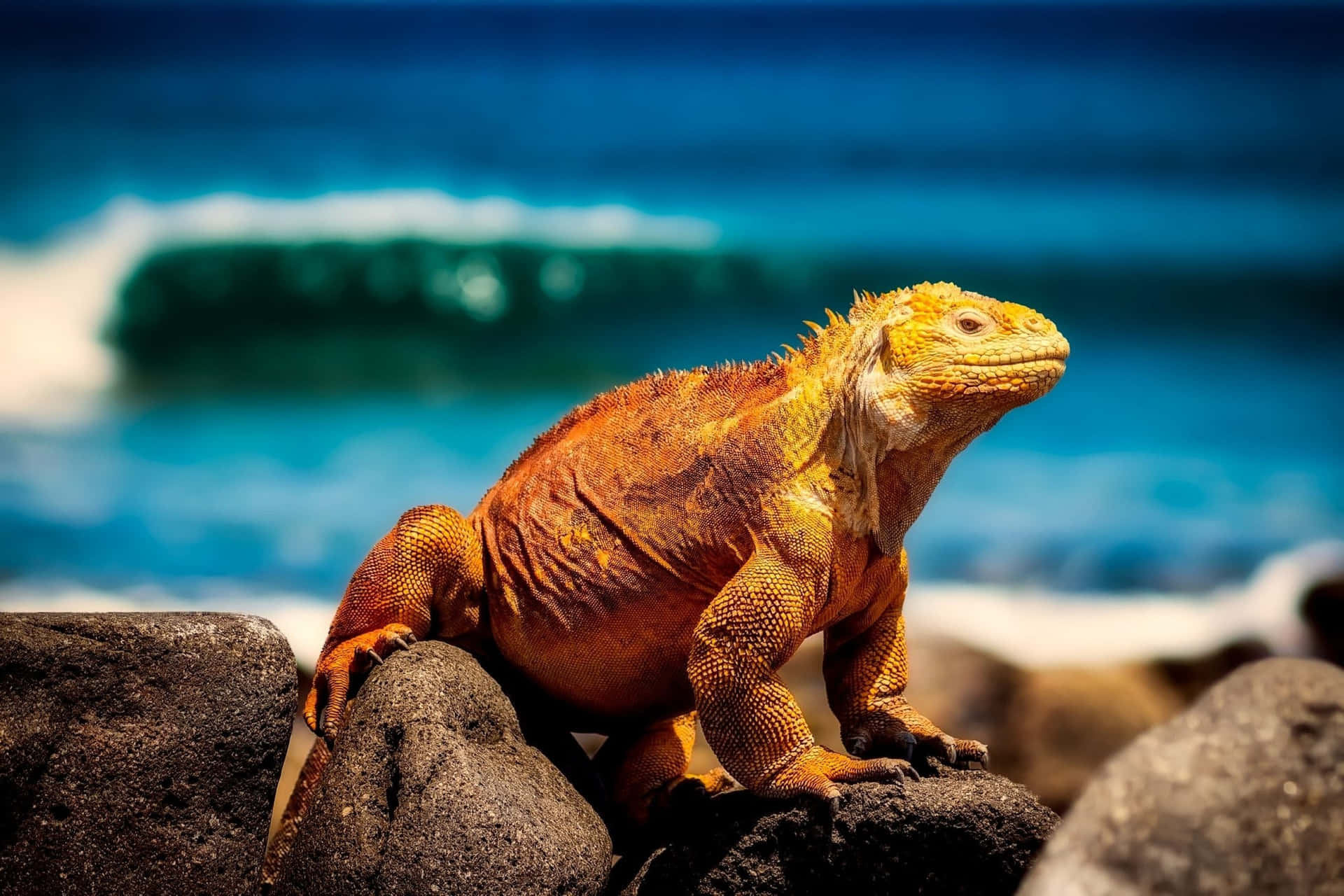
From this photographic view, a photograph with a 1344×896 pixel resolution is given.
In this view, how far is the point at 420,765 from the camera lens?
13.3ft

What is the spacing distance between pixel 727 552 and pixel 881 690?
33.6 inches

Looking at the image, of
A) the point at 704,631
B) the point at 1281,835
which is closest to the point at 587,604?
the point at 704,631

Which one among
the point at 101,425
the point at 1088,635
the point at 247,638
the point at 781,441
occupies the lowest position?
the point at 1088,635

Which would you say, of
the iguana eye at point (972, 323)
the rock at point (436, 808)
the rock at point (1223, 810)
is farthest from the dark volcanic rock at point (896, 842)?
the iguana eye at point (972, 323)

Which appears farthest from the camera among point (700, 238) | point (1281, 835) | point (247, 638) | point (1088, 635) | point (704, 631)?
point (700, 238)

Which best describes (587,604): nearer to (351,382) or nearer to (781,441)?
(781,441)

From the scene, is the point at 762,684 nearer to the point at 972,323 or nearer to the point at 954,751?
the point at 954,751

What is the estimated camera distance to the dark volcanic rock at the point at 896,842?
3945 millimetres

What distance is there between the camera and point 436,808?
3947 millimetres

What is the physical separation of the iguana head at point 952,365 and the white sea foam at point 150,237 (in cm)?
750

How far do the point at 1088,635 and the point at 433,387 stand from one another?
19.9 feet

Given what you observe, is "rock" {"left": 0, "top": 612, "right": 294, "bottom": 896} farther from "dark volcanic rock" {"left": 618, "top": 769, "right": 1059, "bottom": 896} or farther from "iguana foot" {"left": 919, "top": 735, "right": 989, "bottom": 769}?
"iguana foot" {"left": 919, "top": 735, "right": 989, "bottom": 769}

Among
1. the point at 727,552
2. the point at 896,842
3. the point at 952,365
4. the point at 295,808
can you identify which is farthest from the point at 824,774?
the point at 295,808

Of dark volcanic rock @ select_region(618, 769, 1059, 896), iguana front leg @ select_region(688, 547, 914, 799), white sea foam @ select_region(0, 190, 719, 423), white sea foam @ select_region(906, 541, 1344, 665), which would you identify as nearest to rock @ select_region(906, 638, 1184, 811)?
white sea foam @ select_region(906, 541, 1344, 665)
